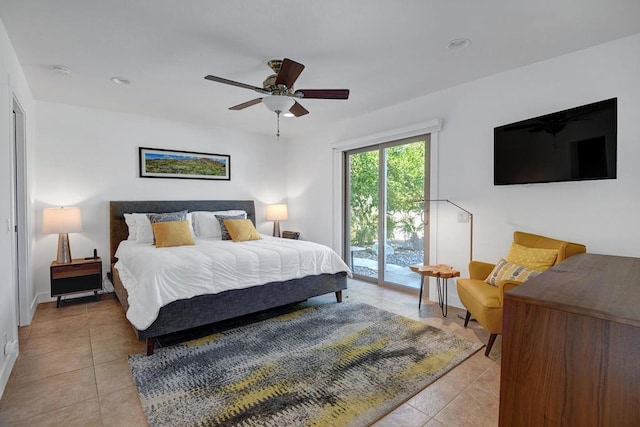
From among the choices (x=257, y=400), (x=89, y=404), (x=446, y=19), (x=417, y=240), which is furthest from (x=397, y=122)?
(x=89, y=404)

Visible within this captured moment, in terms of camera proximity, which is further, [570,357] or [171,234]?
[171,234]

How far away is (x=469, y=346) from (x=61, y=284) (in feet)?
14.4

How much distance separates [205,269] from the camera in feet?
9.21

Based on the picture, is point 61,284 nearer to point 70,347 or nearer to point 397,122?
point 70,347

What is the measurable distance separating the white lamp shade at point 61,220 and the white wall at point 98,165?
0.39 meters

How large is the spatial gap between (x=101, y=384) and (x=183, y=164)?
138 inches

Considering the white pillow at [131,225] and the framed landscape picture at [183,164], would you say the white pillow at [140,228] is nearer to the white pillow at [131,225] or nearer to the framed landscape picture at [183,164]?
the white pillow at [131,225]

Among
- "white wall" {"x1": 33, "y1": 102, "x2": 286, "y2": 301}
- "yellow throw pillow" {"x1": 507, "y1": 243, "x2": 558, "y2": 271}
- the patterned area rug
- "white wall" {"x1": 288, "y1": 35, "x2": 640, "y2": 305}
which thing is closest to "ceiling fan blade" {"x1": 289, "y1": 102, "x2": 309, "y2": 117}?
"white wall" {"x1": 288, "y1": 35, "x2": 640, "y2": 305}

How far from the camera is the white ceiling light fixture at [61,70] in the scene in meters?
3.00

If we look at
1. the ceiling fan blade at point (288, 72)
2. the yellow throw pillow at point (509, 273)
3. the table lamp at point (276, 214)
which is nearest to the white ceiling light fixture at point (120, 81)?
the ceiling fan blade at point (288, 72)

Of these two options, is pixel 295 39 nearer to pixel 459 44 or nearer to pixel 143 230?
pixel 459 44

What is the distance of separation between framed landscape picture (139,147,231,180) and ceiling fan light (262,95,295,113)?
274cm

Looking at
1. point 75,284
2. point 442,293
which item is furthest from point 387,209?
point 75,284

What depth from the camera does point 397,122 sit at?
167 inches
